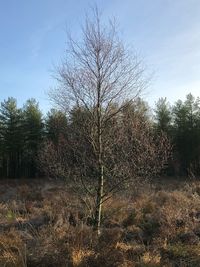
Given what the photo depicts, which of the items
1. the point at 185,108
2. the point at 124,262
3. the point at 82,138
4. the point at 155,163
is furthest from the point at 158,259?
the point at 185,108

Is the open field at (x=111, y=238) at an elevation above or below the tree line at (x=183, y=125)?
below

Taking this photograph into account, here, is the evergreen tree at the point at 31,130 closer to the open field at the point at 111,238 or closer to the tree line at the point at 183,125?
the tree line at the point at 183,125

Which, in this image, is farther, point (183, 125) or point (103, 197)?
point (183, 125)

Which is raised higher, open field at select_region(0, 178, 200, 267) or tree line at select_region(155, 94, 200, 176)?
tree line at select_region(155, 94, 200, 176)

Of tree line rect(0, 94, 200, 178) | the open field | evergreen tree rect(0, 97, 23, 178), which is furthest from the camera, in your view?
evergreen tree rect(0, 97, 23, 178)

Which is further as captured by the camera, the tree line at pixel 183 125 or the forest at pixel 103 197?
the tree line at pixel 183 125

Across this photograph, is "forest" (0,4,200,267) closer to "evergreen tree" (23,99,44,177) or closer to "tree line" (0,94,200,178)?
"tree line" (0,94,200,178)

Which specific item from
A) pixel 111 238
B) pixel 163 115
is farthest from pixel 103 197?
pixel 163 115

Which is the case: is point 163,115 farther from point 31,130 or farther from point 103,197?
point 103,197

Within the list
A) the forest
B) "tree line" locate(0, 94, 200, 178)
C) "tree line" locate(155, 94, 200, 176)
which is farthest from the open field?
"tree line" locate(155, 94, 200, 176)

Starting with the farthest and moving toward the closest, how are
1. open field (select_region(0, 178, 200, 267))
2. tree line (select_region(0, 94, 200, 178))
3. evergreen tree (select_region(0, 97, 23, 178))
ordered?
evergreen tree (select_region(0, 97, 23, 178)) → tree line (select_region(0, 94, 200, 178)) → open field (select_region(0, 178, 200, 267))

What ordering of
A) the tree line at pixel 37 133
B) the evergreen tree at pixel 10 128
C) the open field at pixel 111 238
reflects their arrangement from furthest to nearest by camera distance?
the evergreen tree at pixel 10 128
the tree line at pixel 37 133
the open field at pixel 111 238

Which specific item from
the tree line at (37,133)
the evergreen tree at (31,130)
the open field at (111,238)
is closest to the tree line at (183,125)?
the tree line at (37,133)

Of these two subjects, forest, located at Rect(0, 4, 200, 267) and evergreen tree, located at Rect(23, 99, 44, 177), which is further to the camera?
evergreen tree, located at Rect(23, 99, 44, 177)
